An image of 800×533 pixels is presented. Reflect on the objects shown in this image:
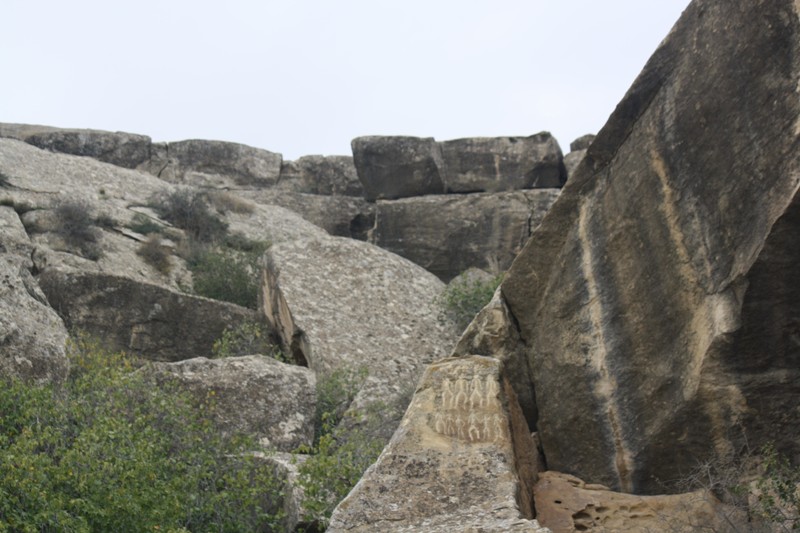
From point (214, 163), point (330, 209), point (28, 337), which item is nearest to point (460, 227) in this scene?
point (330, 209)

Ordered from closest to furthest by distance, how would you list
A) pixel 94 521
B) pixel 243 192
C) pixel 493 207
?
pixel 94 521, pixel 493 207, pixel 243 192

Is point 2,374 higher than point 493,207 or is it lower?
lower

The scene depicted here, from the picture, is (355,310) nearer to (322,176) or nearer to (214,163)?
(322,176)

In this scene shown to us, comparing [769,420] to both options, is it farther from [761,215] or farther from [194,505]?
[194,505]

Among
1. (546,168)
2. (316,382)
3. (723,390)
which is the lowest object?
(316,382)

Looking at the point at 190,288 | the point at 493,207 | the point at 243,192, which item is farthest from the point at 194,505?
the point at 243,192

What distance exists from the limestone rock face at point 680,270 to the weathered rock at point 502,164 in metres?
13.0

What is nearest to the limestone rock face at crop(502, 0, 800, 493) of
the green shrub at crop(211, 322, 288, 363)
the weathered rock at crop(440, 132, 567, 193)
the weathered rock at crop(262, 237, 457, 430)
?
the weathered rock at crop(262, 237, 457, 430)

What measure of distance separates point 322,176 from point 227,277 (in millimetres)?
7815

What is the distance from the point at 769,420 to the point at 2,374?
816 cm

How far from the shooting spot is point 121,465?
1134 cm

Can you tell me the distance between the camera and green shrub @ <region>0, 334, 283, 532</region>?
10.7 metres

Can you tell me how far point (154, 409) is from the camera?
Result: 13398 millimetres

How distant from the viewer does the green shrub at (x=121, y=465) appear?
1068 centimetres
